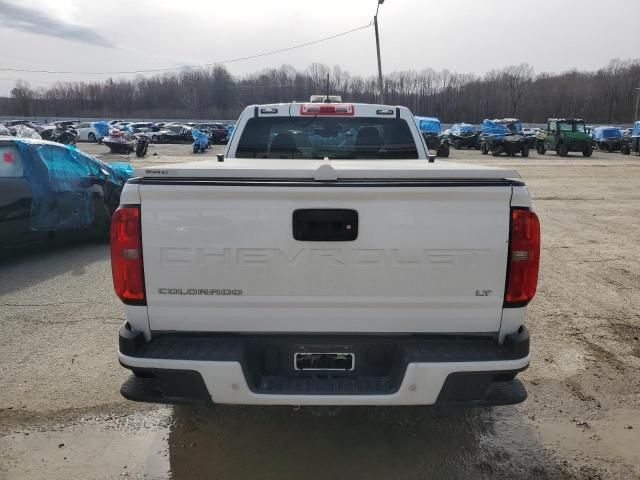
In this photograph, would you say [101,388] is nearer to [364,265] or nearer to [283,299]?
[283,299]

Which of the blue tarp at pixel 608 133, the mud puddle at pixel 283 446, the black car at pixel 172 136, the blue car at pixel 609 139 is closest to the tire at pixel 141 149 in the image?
the black car at pixel 172 136

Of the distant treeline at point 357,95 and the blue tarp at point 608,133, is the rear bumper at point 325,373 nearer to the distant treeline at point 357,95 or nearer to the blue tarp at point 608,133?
the blue tarp at point 608,133

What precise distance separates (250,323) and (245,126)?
287cm

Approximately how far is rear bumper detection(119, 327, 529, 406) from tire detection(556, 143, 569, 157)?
35.4 metres

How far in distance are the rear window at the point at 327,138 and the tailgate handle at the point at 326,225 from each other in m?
2.45

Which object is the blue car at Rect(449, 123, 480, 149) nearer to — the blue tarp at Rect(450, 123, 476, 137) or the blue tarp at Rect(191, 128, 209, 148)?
the blue tarp at Rect(450, 123, 476, 137)

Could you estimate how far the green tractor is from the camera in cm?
3336

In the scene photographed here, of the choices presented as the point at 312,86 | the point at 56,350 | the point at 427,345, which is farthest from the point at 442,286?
the point at 312,86

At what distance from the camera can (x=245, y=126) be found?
4.95m

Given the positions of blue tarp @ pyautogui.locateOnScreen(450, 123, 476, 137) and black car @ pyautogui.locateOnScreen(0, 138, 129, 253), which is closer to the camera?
black car @ pyautogui.locateOnScreen(0, 138, 129, 253)

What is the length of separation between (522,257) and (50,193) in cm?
669

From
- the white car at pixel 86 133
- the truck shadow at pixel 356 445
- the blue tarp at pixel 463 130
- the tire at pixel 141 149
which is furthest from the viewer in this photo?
the white car at pixel 86 133

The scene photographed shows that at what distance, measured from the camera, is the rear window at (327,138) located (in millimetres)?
4852

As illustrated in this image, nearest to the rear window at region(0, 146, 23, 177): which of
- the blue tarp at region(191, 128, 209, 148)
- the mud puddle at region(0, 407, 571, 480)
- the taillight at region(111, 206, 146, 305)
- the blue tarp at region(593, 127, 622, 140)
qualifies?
the mud puddle at region(0, 407, 571, 480)
